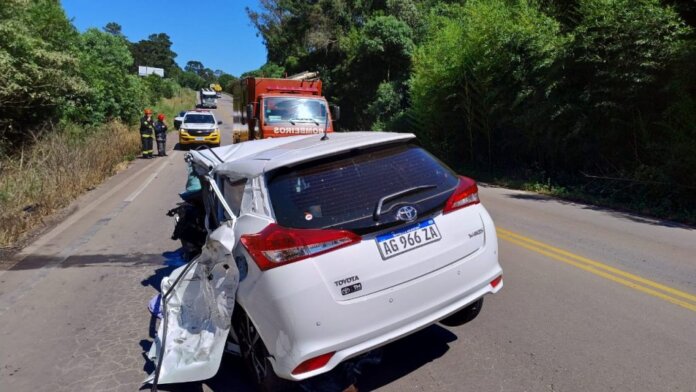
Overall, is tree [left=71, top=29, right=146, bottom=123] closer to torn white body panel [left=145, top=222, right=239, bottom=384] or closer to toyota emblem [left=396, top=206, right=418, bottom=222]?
torn white body panel [left=145, top=222, right=239, bottom=384]

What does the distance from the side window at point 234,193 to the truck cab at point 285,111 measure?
919 cm

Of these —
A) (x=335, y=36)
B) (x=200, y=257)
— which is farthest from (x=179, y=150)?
(x=200, y=257)

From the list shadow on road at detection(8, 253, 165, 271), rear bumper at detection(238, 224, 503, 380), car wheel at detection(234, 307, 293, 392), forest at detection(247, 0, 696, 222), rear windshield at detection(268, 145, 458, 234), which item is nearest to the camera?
rear bumper at detection(238, 224, 503, 380)

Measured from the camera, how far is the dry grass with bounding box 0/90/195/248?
9062mm

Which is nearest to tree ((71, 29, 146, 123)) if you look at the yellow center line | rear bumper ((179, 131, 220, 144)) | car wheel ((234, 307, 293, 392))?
rear bumper ((179, 131, 220, 144))

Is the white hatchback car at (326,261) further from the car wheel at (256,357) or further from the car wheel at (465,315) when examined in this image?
the car wheel at (465,315)

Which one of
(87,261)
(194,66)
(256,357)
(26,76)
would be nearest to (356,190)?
(256,357)

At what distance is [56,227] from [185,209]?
16.0ft

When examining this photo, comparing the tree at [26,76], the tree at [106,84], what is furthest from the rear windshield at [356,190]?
the tree at [106,84]

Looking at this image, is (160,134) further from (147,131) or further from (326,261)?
(326,261)

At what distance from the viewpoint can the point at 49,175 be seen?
459 inches

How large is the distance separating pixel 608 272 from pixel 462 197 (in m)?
3.05

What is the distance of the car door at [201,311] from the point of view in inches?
138

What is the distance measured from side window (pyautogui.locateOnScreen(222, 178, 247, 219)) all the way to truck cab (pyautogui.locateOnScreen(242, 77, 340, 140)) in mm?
9193
